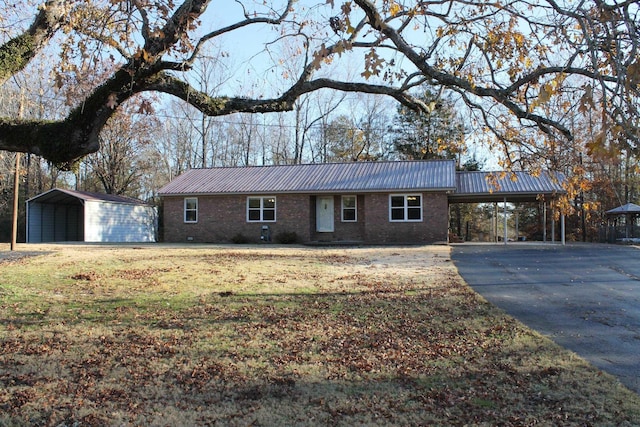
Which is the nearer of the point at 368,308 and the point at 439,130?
the point at 368,308

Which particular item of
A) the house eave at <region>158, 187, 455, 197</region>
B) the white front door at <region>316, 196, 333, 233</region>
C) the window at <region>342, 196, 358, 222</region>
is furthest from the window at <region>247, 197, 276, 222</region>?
the window at <region>342, 196, 358, 222</region>

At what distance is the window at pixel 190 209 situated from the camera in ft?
83.3

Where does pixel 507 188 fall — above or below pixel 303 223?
above

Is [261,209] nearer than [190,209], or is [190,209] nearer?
[261,209]

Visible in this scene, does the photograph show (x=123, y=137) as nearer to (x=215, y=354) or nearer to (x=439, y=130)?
(x=439, y=130)

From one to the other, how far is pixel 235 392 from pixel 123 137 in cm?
3423

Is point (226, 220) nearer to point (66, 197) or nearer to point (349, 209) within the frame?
point (349, 209)

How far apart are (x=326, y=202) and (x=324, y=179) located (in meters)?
1.20

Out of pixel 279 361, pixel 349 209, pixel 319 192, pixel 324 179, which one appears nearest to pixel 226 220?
pixel 319 192

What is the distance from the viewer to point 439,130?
35.7 metres

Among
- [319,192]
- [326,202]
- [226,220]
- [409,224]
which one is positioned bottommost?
[409,224]

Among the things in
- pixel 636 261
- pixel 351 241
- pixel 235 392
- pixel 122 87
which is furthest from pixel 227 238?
pixel 235 392

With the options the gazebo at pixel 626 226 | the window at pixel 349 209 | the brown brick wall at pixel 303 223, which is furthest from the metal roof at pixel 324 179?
the gazebo at pixel 626 226

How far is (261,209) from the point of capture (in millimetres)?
24453
